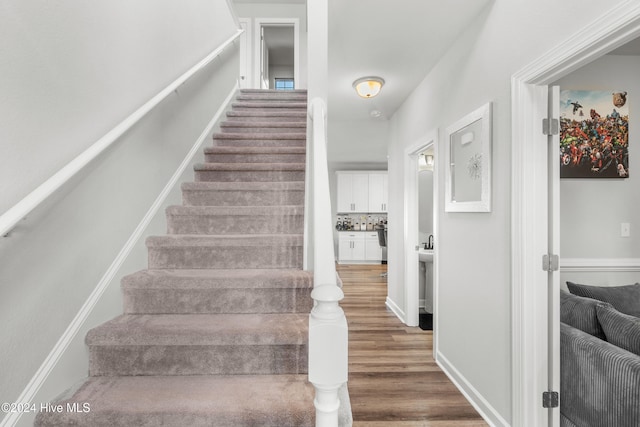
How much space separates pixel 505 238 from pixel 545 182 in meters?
0.37

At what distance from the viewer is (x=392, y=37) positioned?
2.63m

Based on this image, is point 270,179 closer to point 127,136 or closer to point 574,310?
point 127,136

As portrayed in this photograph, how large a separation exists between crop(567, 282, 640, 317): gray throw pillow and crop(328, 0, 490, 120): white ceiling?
1.93 metres

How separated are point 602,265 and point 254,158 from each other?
2.69 metres

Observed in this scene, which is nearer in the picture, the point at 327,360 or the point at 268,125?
the point at 327,360

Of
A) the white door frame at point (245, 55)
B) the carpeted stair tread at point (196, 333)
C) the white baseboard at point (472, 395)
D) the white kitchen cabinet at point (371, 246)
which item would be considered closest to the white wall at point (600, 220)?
the white baseboard at point (472, 395)

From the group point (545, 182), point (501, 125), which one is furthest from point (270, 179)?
point (545, 182)

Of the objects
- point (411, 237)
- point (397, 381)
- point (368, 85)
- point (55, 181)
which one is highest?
point (368, 85)

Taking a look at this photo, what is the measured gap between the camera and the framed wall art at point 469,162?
7.17 feet

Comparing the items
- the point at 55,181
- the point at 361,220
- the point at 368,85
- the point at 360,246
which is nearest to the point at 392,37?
the point at 368,85

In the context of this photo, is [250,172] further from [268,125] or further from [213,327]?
[213,327]

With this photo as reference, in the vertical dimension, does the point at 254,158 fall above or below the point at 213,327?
above

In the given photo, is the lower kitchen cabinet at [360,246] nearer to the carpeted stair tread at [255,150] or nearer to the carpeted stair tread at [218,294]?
the carpeted stair tread at [255,150]

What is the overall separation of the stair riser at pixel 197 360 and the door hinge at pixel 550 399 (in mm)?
1281
